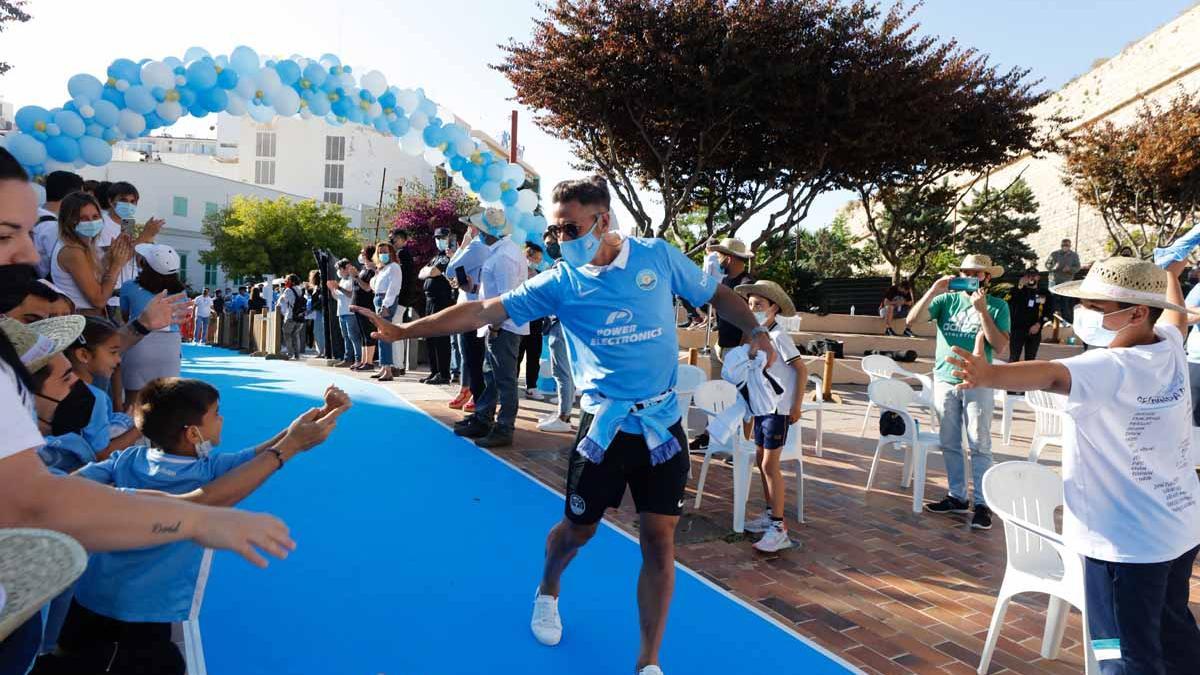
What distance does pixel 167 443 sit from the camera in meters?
2.38

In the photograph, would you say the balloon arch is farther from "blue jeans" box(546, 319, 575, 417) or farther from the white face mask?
the white face mask

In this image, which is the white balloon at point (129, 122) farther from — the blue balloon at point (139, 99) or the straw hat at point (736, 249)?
the straw hat at point (736, 249)

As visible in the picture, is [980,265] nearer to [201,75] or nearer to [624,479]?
[624,479]

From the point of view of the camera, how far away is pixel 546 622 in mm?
3271

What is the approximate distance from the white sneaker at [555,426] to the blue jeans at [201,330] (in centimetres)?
1665

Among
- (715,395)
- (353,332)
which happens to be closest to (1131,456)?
(715,395)

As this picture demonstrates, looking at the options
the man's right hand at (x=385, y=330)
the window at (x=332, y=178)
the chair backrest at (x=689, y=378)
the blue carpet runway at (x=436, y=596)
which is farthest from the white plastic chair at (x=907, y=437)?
the window at (x=332, y=178)

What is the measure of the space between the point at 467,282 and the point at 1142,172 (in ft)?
70.5

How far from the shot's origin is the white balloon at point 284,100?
30.3 feet

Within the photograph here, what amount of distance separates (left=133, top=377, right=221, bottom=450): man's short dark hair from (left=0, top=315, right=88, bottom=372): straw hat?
38 centimetres

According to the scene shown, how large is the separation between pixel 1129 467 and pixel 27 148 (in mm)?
9356

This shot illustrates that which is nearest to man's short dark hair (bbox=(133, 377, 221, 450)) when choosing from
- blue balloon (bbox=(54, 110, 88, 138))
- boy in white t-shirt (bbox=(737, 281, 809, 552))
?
boy in white t-shirt (bbox=(737, 281, 809, 552))

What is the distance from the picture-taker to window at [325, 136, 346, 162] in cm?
6644

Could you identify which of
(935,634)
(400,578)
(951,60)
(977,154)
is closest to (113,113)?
(400,578)
